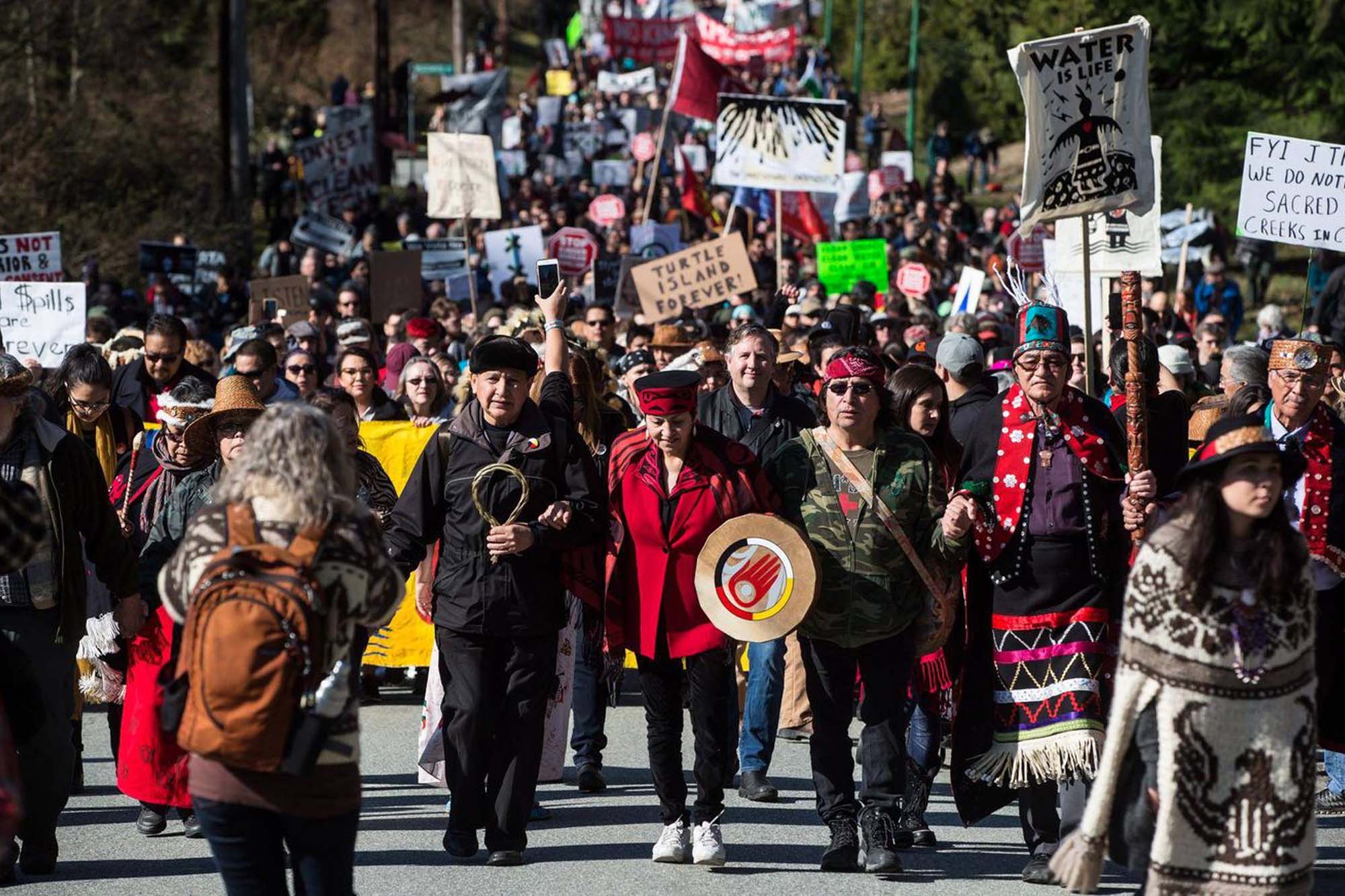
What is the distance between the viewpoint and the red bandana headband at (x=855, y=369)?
282 inches

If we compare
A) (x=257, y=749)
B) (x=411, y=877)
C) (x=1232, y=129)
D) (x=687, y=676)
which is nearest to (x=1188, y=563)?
(x=257, y=749)

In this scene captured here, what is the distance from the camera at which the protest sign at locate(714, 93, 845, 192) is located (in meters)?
17.8

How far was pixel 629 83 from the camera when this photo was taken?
156ft

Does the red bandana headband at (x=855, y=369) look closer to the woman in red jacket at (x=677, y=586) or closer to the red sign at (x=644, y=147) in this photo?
the woman in red jacket at (x=677, y=586)

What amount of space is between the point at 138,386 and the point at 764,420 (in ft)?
13.2

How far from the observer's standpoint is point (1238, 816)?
Result: 16.5ft

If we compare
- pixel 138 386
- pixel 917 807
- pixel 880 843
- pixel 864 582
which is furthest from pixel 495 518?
pixel 138 386

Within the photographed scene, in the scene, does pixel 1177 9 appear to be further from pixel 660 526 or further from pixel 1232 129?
pixel 660 526

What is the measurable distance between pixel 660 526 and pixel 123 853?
237 cm

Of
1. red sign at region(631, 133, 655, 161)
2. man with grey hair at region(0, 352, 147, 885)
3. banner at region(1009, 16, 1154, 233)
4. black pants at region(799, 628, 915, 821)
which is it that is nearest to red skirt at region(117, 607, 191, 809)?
man with grey hair at region(0, 352, 147, 885)

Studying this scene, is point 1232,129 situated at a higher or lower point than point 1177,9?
lower

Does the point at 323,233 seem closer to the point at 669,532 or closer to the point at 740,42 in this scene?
the point at 669,532

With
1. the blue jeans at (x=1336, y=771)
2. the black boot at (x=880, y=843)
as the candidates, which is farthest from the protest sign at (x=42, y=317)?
the blue jeans at (x=1336, y=771)

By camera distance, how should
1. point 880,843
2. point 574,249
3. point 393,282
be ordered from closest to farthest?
point 880,843 < point 393,282 < point 574,249
